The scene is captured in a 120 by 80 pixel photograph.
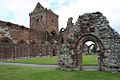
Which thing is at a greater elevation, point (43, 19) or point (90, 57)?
point (43, 19)

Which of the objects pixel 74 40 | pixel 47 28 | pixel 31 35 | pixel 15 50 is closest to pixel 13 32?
pixel 15 50

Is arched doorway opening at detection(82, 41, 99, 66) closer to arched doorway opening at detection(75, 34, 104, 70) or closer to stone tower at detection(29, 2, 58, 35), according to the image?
arched doorway opening at detection(75, 34, 104, 70)

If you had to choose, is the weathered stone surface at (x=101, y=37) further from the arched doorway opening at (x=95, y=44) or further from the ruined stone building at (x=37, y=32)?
the ruined stone building at (x=37, y=32)

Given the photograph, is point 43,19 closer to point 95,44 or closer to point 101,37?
point 95,44

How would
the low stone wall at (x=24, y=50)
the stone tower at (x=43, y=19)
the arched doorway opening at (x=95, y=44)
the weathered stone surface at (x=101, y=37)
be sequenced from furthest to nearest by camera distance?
the stone tower at (x=43, y=19)
the low stone wall at (x=24, y=50)
the arched doorway opening at (x=95, y=44)
the weathered stone surface at (x=101, y=37)

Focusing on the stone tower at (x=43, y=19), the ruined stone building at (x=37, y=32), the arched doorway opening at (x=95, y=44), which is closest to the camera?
the arched doorway opening at (x=95, y=44)

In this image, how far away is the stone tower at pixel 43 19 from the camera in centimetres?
5128

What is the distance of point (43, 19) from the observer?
2030 inches

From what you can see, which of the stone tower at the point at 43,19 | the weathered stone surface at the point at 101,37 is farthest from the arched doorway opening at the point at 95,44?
the stone tower at the point at 43,19

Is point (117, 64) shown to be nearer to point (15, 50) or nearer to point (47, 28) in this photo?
point (15, 50)

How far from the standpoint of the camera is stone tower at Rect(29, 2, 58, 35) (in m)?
51.3

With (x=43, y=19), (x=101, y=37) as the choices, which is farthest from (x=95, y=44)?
(x=43, y=19)

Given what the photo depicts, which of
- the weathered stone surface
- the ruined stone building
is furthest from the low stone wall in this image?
the weathered stone surface

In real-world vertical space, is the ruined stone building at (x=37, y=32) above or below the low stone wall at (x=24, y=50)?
above
